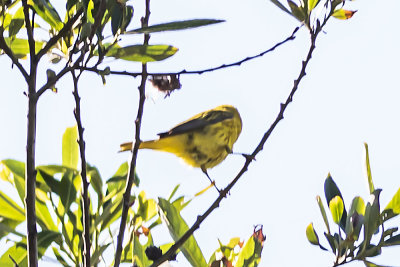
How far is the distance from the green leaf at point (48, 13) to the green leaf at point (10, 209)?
629 mm

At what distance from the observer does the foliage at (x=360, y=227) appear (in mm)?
2256

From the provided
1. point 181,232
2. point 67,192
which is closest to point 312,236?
point 181,232

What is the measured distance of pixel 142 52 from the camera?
2.17 m

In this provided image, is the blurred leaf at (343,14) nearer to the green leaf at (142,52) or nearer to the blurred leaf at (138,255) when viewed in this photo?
the green leaf at (142,52)

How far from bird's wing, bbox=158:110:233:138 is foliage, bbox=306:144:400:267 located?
2.11 m

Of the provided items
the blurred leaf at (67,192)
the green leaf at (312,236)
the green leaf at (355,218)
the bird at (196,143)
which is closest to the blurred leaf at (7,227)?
the blurred leaf at (67,192)

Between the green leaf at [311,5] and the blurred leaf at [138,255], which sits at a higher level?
the green leaf at [311,5]

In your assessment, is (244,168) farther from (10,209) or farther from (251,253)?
(10,209)

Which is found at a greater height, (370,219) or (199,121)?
(199,121)

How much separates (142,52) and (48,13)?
37 centimetres

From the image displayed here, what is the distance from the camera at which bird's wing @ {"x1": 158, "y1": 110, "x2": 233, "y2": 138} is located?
4459 millimetres

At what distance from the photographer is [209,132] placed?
182 inches

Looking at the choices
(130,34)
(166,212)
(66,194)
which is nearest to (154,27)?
(130,34)

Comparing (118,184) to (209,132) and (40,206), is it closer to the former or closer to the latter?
(40,206)
